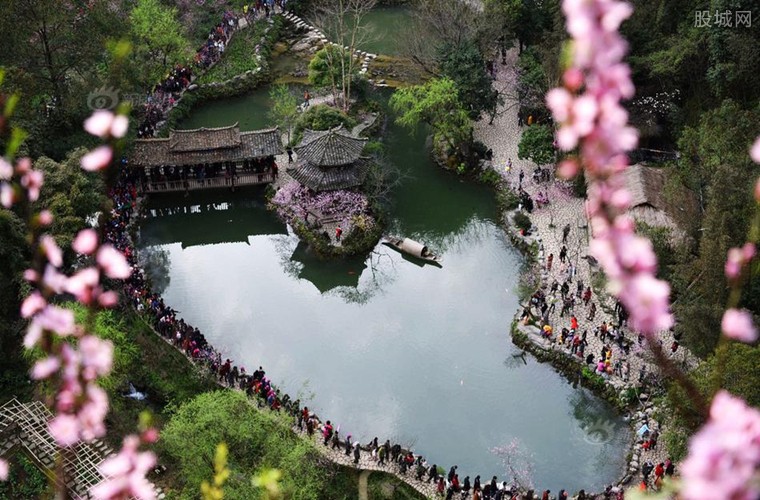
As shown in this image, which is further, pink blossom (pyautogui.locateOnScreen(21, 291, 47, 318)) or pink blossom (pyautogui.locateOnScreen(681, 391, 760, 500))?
pink blossom (pyautogui.locateOnScreen(21, 291, 47, 318))

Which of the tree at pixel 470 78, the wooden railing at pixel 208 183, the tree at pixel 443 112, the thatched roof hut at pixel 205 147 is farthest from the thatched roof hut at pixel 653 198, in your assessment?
the wooden railing at pixel 208 183

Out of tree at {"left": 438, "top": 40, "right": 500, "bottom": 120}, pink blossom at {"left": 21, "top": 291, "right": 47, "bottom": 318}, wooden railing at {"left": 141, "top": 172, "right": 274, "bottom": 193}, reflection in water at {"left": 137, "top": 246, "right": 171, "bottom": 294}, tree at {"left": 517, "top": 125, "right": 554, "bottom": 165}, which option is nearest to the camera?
pink blossom at {"left": 21, "top": 291, "right": 47, "bottom": 318}

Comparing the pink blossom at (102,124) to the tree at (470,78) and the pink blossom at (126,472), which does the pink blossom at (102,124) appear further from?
the tree at (470,78)

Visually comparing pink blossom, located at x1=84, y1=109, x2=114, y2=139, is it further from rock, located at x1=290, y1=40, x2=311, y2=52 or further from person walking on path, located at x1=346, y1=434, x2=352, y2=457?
rock, located at x1=290, y1=40, x2=311, y2=52

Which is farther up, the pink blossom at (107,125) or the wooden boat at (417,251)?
the wooden boat at (417,251)

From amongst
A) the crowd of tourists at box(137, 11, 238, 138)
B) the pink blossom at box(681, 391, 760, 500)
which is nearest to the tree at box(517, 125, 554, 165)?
the crowd of tourists at box(137, 11, 238, 138)

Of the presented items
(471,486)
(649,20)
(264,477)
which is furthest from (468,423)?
(264,477)

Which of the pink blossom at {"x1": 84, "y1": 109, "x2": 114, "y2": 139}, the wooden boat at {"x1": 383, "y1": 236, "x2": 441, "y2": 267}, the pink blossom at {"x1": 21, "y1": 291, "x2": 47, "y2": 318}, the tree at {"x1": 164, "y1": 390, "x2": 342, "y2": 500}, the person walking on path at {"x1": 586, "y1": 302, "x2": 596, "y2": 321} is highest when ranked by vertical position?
the wooden boat at {"x1": 383, "y1": 236, "x2": 441, "y2": 267}
